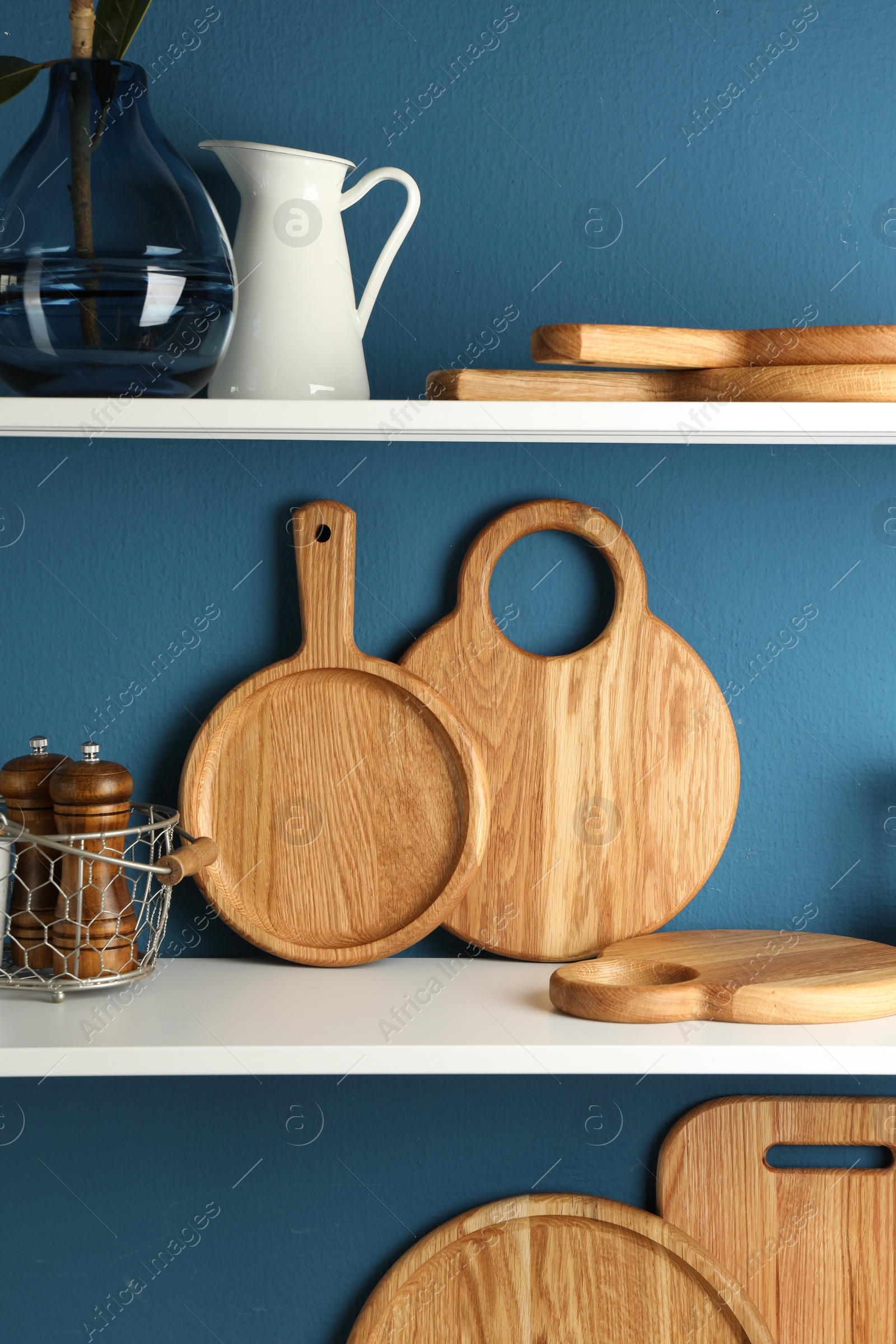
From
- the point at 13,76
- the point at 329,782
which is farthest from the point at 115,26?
the point at 329,782

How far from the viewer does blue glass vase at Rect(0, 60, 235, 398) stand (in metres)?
0.71

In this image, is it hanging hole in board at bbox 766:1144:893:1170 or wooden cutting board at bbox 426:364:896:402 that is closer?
wooden cutting board at bbox 426:364:896:402

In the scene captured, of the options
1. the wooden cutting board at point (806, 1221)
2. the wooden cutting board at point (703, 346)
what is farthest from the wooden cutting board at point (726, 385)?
the wooden cutting board at point (806, 1221)

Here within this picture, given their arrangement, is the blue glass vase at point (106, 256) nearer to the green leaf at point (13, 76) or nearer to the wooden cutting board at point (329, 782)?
the green leaf at point (13, 76)

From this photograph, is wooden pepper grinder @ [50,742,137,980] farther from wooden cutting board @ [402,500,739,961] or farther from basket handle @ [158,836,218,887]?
wooden cutting board @ [402,500,739,961]

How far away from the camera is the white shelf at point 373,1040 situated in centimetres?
73

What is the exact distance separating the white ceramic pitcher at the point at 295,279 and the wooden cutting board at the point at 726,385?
0.09 metres

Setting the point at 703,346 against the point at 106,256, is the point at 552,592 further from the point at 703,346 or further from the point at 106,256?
the point at 106,256

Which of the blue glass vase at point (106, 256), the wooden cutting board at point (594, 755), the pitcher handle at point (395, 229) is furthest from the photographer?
the wooden cutting board at point (594, 755)

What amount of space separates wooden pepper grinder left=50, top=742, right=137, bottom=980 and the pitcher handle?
1.25 feet

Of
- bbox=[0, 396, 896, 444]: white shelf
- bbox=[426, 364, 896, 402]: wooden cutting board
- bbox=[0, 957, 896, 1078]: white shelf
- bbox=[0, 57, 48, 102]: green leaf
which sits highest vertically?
bbox=[0, 57, 48, 102]: green leaf

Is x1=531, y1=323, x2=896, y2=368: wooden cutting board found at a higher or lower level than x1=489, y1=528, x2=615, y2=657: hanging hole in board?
higher

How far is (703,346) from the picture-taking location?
787 mm

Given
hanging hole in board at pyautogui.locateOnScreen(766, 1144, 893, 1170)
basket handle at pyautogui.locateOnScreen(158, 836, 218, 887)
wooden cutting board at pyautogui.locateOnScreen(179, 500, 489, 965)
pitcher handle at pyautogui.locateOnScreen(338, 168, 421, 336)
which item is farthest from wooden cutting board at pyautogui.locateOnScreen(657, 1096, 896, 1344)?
pitcher handle at pyautogui.locateOnScreen(338, 168, 421, 336)
